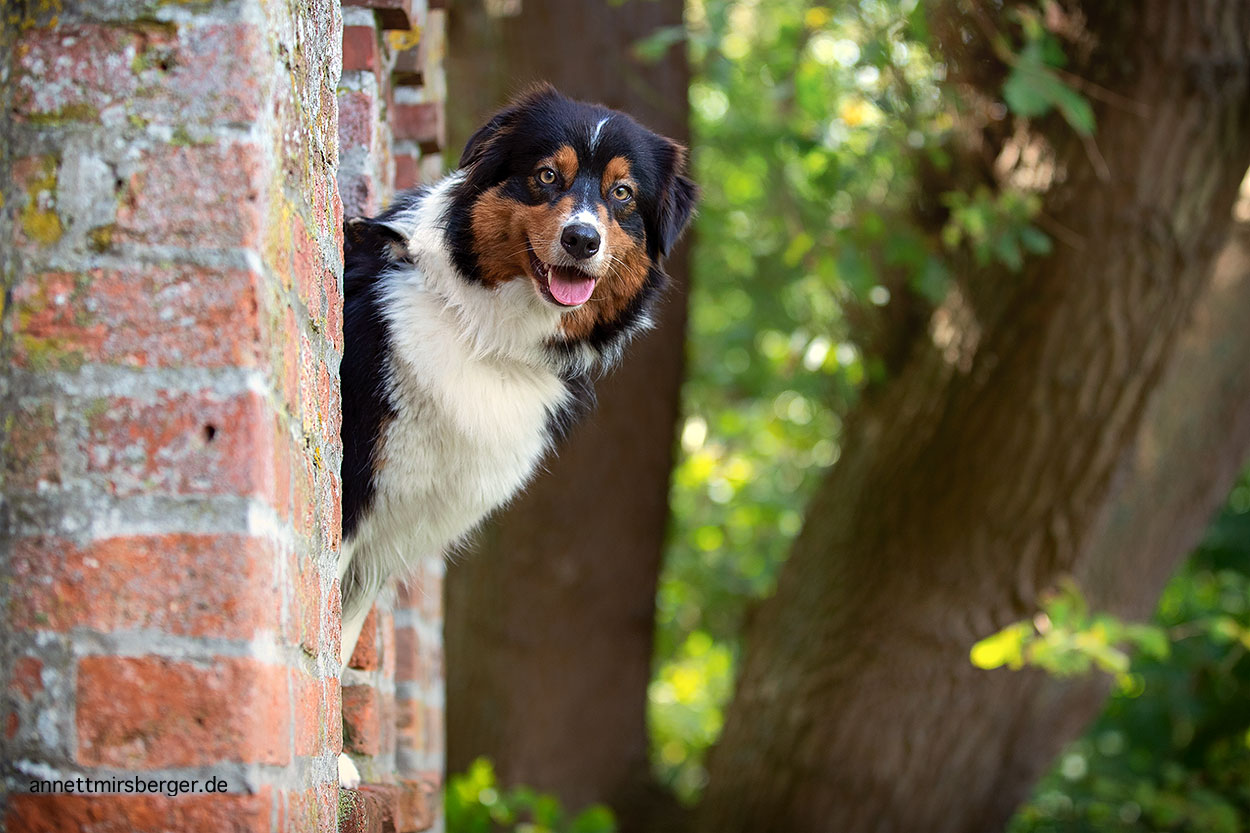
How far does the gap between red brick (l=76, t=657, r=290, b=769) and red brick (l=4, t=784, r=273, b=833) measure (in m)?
0.04

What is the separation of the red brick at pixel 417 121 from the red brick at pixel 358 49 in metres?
0.59

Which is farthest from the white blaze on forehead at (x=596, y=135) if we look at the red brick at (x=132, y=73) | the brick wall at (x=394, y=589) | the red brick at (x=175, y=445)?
the red brick at (x=175, y=445)

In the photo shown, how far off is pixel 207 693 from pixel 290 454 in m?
0.31

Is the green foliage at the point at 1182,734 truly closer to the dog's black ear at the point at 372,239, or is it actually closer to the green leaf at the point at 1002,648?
the green leaf at the point at 1002,648

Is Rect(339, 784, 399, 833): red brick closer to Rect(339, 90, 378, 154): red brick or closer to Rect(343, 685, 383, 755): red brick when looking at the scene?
Rect(343, 685, 383, 755): red brick

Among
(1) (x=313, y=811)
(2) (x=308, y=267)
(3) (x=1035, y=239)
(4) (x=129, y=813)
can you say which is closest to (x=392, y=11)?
(2) (x=308, y=267)

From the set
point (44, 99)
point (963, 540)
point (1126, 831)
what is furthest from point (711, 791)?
point (44, 99)

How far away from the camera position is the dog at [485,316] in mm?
2543

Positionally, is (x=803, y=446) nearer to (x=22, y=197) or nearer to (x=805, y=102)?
(x=805, y=102)

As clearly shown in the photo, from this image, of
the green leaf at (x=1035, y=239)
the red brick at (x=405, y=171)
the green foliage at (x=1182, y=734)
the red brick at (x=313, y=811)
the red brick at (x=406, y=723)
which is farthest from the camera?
the green foliage at (x=1182, y=734)

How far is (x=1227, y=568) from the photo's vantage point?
6.59 metres

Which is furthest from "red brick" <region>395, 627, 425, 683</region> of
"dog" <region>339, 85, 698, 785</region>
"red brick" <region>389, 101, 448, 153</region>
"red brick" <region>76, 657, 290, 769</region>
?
"red brick" <region>76, 657, 290, 769</region>

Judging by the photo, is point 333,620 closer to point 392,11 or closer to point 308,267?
point 308,267

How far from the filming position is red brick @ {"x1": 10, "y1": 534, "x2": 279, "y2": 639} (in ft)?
4.48
